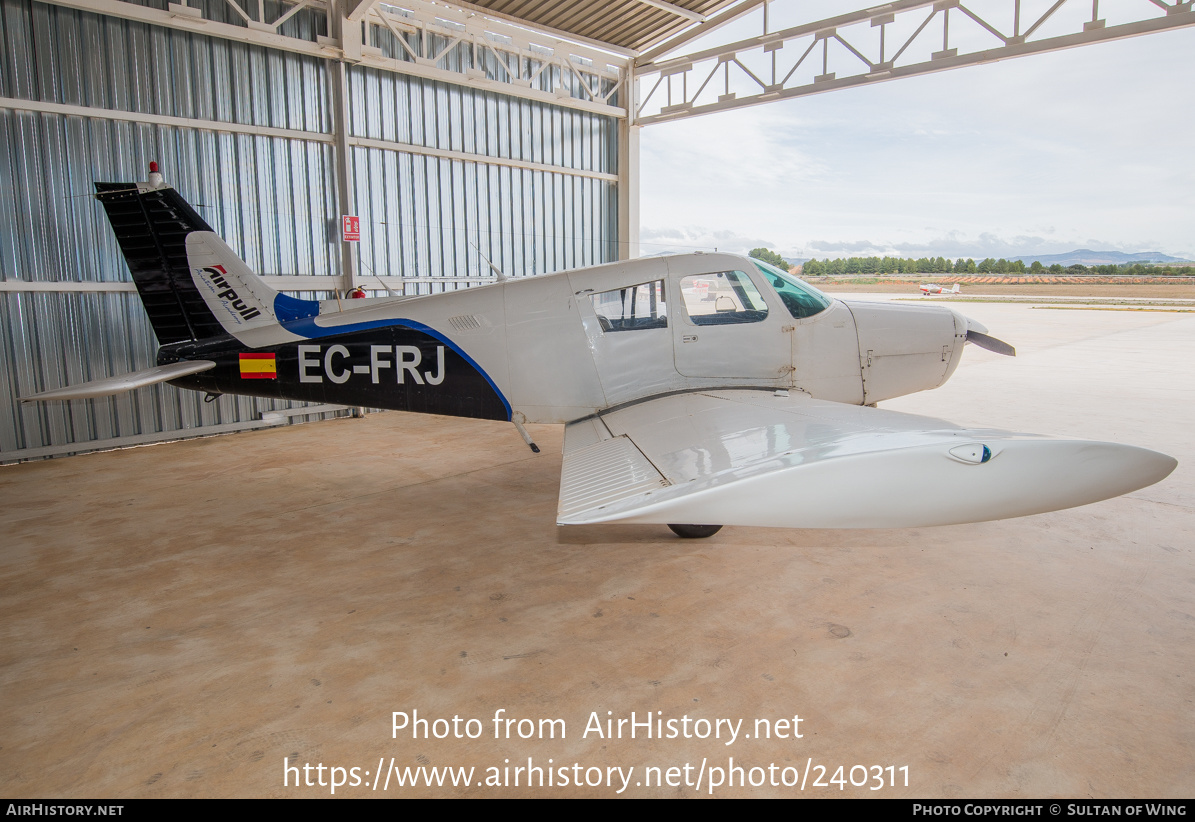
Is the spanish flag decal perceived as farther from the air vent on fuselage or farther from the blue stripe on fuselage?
the air vent on fuselage

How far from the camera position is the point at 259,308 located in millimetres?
6238

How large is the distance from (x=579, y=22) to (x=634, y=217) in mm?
3722

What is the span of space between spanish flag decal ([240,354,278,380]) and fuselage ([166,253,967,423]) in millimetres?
12

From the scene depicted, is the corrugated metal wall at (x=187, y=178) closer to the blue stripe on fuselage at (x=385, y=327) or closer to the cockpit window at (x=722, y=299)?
the blue stripe on fuselage at (x=385, y=327)

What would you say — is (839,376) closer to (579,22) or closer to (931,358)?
(931,358)

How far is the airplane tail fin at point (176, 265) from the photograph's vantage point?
20.7 ft

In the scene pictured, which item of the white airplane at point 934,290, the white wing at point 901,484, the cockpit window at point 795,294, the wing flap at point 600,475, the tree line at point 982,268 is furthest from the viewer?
the white airplane at point 934,290

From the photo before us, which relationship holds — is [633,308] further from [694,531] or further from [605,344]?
[694,531]

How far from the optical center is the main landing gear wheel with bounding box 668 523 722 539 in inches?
195

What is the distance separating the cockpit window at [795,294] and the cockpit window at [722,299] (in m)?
0.21

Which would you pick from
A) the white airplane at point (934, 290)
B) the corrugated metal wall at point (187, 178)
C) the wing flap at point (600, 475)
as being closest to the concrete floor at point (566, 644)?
the wing flap at point (600, 475)

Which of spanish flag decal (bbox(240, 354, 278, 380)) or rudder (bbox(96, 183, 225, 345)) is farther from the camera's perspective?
rudder (bbox(96, 183, 225, 345))

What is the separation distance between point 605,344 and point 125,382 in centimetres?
408

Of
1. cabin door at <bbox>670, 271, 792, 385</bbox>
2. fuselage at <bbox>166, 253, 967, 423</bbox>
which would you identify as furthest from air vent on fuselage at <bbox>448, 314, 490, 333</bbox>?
cabin door at <bbox>670, 271, 792, 385</bbox>
